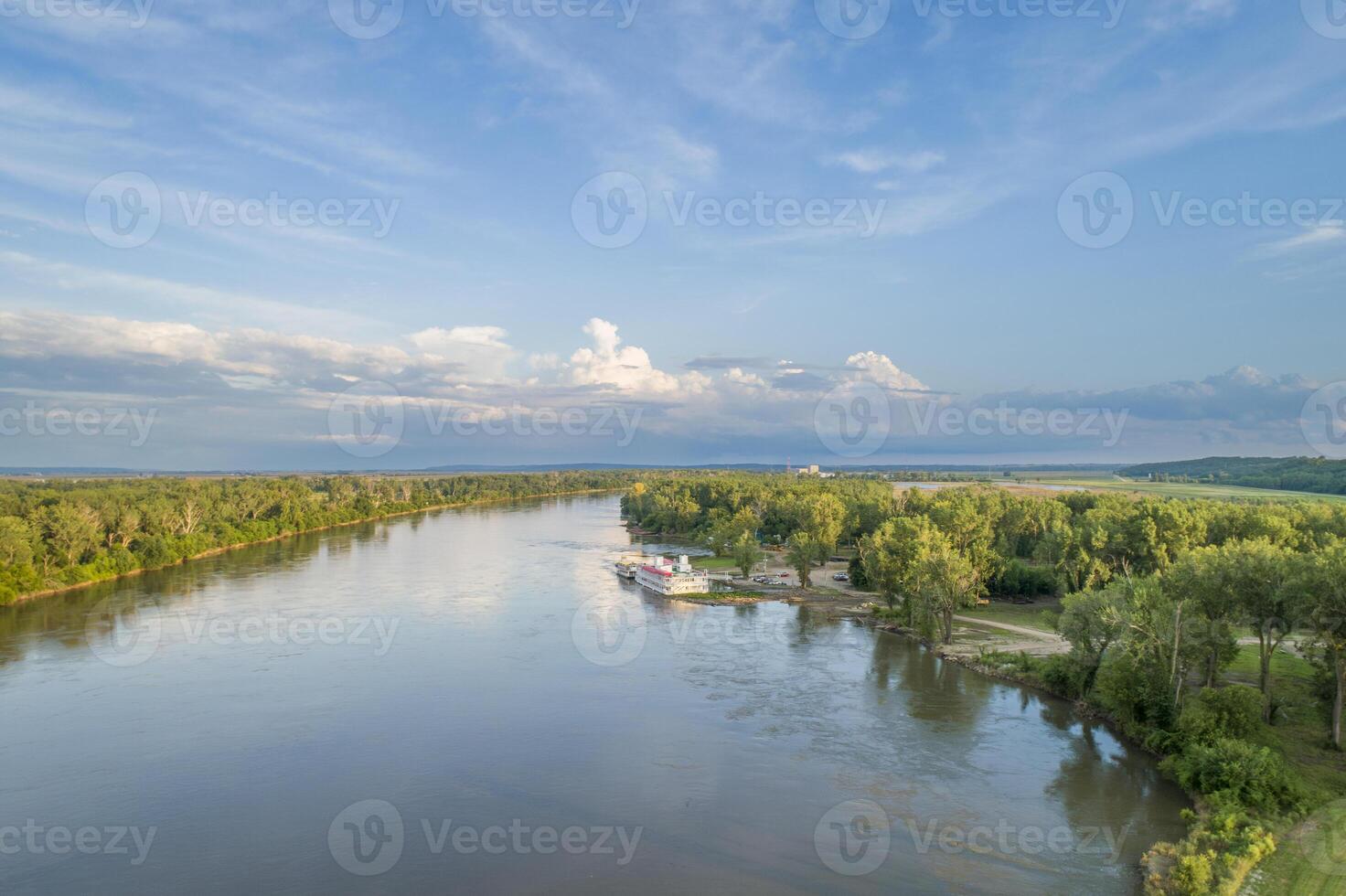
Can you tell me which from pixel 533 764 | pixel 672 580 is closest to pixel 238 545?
pixel 672 580

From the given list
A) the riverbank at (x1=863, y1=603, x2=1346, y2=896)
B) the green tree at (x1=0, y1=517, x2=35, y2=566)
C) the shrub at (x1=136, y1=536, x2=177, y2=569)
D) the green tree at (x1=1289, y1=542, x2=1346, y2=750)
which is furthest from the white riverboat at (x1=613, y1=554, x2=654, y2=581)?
the green tree at (x1=1289, y1=542, x2=1346, y2=750)

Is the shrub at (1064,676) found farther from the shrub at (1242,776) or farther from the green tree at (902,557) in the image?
the green tree at (902,557)

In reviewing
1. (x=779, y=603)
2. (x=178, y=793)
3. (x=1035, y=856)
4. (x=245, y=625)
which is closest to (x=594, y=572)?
(x=779, y=603)

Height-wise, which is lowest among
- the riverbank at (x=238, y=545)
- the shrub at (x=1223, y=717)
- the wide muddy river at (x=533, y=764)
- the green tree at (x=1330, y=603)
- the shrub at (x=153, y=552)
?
the riverbank at (x=238, y=545)

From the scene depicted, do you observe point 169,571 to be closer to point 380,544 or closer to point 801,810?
point 380,544

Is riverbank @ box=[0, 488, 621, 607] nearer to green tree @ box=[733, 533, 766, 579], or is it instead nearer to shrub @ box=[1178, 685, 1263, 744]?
green tree @ box=[733, 533, 766, 579]

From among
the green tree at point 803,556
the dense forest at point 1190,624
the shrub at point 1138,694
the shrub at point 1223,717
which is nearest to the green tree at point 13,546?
the green tree at point 803,556

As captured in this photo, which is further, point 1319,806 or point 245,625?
point 245,625
